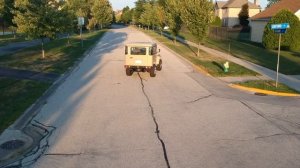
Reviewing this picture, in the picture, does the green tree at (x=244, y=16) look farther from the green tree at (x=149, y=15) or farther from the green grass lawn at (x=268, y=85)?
the green grass lawn at (x=268, y=85)

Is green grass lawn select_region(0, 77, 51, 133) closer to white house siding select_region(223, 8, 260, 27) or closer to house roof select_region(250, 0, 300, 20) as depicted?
house roof select_region(250, 0, 300, 20)

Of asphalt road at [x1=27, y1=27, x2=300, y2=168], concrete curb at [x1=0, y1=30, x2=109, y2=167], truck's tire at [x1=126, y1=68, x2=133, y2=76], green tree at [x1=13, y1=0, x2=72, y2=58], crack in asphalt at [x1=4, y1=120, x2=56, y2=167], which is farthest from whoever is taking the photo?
green tree at [x1=13, y1=0, x2=72, y2=58]

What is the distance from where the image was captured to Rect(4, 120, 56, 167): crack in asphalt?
7.72 metres

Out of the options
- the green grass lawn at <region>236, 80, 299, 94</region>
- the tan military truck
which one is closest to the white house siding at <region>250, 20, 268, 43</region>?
the green grass lawn at <region>236, 80, 299, 94</region>

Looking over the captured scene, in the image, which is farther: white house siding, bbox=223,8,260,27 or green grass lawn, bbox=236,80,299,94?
white house siding, bbox=223,8,260,27

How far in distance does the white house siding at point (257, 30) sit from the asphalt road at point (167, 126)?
29939 mm

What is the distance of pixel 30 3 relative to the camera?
25.0 m

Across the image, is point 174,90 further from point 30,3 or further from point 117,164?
point 30,3

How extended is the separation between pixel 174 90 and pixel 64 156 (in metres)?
8.00

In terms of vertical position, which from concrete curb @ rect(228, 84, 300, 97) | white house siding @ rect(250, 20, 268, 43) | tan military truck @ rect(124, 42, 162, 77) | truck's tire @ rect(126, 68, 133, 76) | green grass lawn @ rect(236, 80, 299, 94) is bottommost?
concrete curb @ rect(228, 84, 300, 97)

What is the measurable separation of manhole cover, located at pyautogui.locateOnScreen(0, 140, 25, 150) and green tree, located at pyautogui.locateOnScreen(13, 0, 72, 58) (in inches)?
686

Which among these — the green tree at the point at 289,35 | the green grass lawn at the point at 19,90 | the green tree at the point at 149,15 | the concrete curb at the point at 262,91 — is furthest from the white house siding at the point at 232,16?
the concrete curb at the point at 262,91

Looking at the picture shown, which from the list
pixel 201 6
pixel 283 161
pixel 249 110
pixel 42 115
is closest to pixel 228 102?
pixel 249 110

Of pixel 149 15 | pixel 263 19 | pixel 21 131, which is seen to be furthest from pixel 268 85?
pixel 149 15
